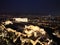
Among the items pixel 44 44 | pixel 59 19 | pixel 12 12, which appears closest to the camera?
pixel 44 44

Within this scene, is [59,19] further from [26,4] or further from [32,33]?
[26,4]

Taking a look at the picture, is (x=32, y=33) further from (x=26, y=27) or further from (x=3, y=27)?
(x=3, y=27)

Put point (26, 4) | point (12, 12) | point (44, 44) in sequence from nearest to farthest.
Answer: point (44, 44) < point (12, 12) < point (26, 4)

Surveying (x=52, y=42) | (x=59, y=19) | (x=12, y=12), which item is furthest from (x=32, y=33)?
(x=12, y=12)

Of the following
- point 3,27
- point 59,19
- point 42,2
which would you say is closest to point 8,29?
point 3,27

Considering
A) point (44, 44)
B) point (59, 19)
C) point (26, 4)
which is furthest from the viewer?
point (26, 4)

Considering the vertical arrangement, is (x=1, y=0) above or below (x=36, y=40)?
above

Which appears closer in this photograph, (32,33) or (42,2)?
(32,33)

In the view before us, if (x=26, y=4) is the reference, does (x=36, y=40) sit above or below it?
below

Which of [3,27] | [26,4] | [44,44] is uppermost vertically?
[26,4]
